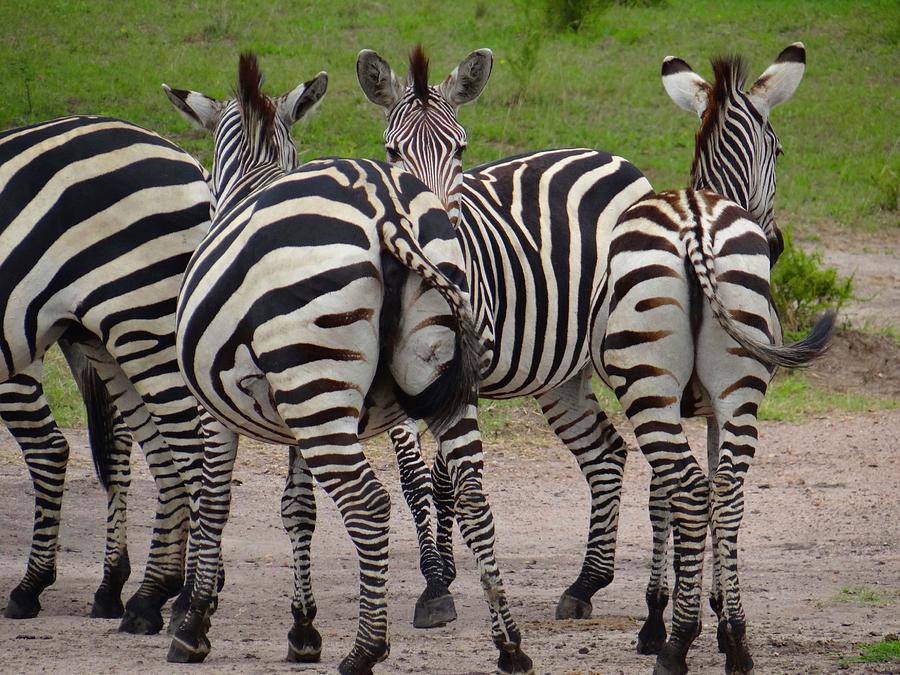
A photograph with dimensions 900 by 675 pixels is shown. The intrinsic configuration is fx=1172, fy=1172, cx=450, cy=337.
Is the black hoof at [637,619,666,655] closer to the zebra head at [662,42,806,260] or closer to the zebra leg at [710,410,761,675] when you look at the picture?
the zebra leg at [710,410,761,675]

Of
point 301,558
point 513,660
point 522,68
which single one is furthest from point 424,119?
point 522,68

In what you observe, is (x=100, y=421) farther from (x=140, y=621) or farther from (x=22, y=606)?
(x=140, y=621)

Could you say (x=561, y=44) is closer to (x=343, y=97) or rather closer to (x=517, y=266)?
(x=343, y=97)

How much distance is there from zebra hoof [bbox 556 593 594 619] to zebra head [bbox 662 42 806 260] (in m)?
2.01

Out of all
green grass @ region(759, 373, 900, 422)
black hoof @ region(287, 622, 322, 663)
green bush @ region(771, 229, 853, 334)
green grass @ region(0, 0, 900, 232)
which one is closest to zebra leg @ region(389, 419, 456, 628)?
black hoof @ region(287, 622, 322, 663)

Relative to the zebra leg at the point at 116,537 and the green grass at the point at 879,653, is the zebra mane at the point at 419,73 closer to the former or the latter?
the zebra leg at the point at 116,537

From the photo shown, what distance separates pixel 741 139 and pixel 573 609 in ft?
8.08

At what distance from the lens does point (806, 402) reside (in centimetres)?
1007

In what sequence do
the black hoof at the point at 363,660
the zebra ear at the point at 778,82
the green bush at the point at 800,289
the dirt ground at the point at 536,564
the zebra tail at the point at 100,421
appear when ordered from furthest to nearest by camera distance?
1. the green bush at the point at 800,289
2. the zebra tail at the point at 100,421
3. the zebra ear at the point at 778,82
4. the dirt ground at the point at 536,564
5. the black hoof at the point at 363,660

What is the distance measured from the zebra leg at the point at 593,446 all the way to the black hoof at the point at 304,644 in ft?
5.99

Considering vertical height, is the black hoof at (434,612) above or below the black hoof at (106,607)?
above

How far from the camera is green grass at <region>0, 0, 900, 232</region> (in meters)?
16.1

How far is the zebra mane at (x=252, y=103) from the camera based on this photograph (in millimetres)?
5188

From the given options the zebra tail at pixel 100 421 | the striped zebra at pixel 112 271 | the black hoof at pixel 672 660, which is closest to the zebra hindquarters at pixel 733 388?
the black hoof at pixel 672 660
